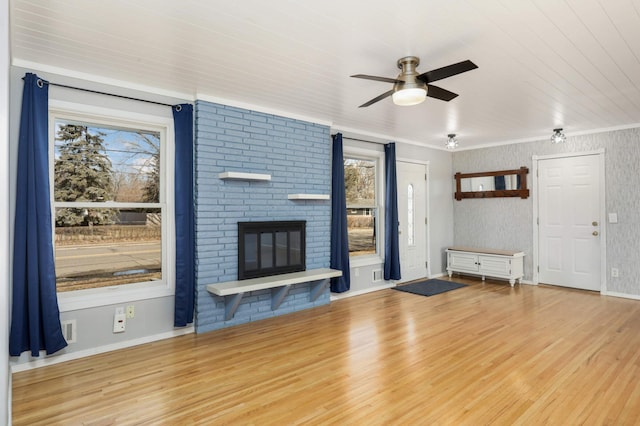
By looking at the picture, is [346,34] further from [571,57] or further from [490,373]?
[490,373]

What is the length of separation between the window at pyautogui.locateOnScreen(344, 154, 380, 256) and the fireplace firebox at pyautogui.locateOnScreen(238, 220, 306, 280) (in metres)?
1.21

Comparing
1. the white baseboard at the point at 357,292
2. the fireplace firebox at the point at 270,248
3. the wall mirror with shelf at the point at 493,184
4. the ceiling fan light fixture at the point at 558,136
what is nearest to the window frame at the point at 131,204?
the fireplace firebox at the point at 270,248

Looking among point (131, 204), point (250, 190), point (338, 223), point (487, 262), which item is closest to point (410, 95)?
point (250, 190)

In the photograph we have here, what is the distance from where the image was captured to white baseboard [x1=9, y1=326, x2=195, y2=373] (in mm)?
2996

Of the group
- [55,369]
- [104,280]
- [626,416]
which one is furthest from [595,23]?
[55,369]

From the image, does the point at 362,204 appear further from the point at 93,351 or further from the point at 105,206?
the point at 93,351

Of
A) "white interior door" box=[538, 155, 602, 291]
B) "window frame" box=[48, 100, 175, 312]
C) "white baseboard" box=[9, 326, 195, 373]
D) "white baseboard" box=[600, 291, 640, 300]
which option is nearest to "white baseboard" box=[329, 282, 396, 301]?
"white baseboard" box=[9, 326, 195, 373]

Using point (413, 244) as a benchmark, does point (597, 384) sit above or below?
below

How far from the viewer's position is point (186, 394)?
2.61 m

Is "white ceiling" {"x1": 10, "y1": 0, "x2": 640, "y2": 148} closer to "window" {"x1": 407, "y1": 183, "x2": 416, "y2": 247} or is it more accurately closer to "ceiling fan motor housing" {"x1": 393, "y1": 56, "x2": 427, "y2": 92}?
"ceiling fan motor housing" {"x1": 393, "y1": 56, "x2": 427, "y2": 92}

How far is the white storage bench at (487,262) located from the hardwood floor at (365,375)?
1.74 m

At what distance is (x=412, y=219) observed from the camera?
6504 millimetres

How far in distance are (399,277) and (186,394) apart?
12.9 feet

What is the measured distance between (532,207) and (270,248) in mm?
4539
